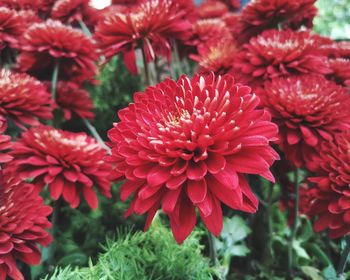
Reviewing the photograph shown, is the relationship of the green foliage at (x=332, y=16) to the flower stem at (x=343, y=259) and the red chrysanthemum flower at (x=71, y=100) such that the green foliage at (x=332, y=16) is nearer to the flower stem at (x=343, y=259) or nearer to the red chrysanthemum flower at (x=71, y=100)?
the red chrysanthemum flower at (x=71, y=100)

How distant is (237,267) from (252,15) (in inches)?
19.6

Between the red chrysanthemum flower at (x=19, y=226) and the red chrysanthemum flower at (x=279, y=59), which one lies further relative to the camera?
the red chrysanthemum flower at (x=279, y=59)

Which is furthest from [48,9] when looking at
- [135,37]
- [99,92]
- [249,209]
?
[249,209]

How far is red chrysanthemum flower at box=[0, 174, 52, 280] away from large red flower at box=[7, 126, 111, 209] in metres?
0.05

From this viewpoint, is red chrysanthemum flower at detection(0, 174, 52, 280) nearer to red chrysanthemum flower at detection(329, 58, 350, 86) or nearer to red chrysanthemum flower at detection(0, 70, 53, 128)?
red chrysanthemum flower at detection(0, 70, 53, 128)

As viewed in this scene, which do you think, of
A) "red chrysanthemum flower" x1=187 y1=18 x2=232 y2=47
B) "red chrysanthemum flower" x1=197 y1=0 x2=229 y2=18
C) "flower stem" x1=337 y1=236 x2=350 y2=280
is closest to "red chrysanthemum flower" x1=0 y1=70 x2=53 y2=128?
"red chrysanthemum flower" x1=187 y1=18 x2=232 y2=47

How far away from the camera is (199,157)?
0.43 meters

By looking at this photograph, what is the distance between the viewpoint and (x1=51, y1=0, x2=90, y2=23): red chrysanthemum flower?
93 centimetres

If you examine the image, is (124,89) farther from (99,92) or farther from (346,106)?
(346,106)

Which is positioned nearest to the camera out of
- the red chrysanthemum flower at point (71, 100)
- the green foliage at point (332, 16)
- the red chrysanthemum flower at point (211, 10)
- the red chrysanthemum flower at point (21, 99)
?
the red chrysanthemum flower at point (21, 99)

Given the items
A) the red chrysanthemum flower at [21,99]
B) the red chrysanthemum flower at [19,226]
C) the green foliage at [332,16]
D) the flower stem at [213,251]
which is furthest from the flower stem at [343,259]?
the green foliage at [332,16]

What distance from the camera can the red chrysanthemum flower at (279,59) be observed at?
0.68 m

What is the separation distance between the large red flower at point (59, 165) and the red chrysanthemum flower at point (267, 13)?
0.39m

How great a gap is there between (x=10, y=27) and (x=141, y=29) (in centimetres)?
25
